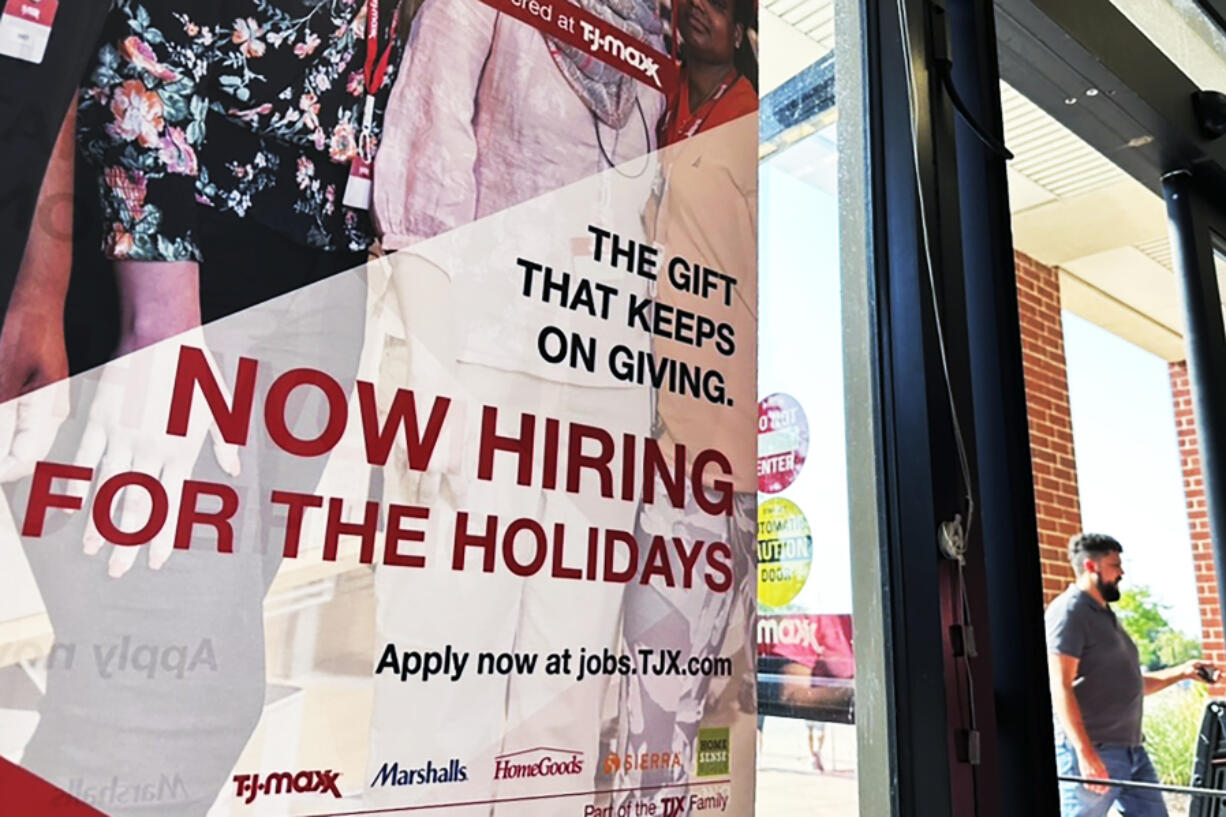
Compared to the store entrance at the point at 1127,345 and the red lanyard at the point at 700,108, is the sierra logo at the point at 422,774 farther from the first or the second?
the store entrance at the point at 1127,345

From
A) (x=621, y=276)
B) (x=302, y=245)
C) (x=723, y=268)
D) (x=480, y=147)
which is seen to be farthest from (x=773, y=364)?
(x=302, y=245)

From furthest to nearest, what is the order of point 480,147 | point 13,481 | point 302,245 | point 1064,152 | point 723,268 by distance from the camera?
point 1064,152
point 723,268
point 480,147
point 302,245
point 13,481

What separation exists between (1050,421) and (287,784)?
259cm

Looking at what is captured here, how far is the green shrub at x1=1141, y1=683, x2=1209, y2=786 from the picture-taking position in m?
2.31

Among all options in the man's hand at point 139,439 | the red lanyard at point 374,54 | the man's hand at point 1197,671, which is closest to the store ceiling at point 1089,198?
the red lanyard at point 374,54

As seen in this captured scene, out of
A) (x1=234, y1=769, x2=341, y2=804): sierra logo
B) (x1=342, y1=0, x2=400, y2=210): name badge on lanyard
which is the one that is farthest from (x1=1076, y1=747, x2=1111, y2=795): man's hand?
(x1=342, y1=0, x2=400, y2=210): name badge on lanyard

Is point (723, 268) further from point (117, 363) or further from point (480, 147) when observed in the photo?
point (117, 363)

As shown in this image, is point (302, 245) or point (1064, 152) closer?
point (302, 245)

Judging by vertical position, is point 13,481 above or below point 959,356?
below

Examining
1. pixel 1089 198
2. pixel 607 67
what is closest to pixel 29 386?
pixel 607 67

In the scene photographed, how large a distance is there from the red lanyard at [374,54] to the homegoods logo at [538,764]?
1.95ft

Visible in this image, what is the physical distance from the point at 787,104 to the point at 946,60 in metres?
0.26

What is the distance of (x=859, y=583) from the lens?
1162 mm

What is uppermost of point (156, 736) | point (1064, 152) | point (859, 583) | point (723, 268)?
point (1064, 152)
